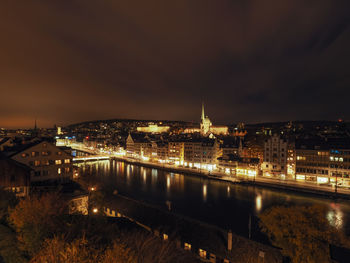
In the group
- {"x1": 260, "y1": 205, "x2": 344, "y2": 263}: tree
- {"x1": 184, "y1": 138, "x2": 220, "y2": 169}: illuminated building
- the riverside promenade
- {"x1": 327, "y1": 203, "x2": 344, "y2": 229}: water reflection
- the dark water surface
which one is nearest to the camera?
{"x1": 260, "y1": 205, "x2": 344, "y2": 263}: tree

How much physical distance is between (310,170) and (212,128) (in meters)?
98.4

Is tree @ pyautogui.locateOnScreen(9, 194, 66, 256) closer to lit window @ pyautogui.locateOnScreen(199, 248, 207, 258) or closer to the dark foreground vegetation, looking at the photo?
the dark foreground vegetation

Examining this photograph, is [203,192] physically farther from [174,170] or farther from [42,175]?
[42,175]

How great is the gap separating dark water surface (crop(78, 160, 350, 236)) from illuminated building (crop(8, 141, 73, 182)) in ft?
30.1

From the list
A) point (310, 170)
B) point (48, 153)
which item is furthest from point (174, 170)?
point (48, 153)

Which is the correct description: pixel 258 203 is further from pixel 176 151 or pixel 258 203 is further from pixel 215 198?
pixel 176 151

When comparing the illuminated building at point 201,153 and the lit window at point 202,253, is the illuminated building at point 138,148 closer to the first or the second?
the illuminated building at point 201,153

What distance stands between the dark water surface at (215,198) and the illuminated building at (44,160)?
916 cm

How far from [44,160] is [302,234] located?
21.8 meters

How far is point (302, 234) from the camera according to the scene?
34.9ft

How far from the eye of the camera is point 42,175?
65.7 ft

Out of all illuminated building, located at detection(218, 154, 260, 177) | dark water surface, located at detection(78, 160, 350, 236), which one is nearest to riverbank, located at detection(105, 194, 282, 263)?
dark water surface, located at detection(78, 160, 350, 236)

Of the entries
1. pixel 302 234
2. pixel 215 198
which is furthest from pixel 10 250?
pixel 215 198

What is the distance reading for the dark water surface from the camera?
2094cm
